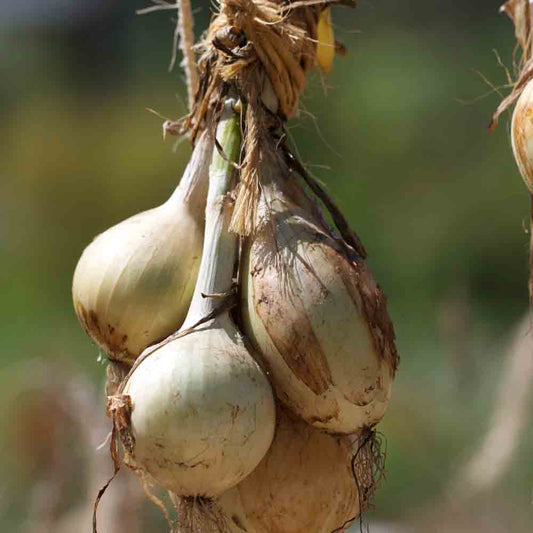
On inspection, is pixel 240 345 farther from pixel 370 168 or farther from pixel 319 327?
pixel 370 168

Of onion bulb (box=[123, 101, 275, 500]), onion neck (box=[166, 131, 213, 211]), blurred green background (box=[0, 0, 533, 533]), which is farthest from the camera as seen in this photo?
blurred green background (box=[0, 0, 533, 533])

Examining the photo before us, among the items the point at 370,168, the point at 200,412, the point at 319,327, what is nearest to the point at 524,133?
the point at 319,327

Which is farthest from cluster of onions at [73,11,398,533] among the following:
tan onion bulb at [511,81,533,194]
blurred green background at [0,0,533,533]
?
blurred green background at [0,0,533,533]

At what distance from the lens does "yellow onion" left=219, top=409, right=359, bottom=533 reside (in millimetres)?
845

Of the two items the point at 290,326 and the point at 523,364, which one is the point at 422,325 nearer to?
the point at 523,364

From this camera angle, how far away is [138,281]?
2.80 feet

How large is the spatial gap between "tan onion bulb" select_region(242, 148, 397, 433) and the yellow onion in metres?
0.04

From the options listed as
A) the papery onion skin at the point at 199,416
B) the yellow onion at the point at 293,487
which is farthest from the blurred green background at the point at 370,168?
the papery onion skin at the point at 199,416

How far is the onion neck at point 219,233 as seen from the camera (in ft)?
2.74

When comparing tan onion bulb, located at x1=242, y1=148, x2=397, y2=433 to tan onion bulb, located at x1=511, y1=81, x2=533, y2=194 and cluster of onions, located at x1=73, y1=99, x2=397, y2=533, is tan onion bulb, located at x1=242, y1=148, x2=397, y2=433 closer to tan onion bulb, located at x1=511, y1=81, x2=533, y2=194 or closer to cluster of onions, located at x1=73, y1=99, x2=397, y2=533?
cluster of onions, located at x1=73, y1=99, x2=397, y2=533

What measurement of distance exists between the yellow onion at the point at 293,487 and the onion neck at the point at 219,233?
0.12 meters

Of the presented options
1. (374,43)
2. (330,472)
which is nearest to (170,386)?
(330,472)

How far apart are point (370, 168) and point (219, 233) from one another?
277cm

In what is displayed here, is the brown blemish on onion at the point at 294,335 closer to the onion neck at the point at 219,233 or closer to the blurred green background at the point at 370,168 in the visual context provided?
the onion neck at the point at 219,233
